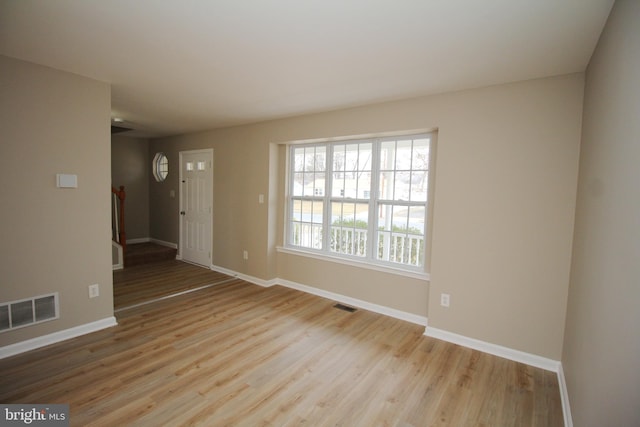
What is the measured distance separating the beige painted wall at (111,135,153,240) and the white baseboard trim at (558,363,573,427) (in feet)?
23.9

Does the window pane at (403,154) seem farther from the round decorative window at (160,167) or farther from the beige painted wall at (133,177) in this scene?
the beige painted wall at (133,177)

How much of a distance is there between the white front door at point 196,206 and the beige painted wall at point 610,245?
495cm

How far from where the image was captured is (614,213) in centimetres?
138

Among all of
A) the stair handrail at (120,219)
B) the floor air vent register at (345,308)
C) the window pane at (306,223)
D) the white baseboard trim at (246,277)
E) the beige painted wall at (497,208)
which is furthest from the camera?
the stair handrail at (120,219)

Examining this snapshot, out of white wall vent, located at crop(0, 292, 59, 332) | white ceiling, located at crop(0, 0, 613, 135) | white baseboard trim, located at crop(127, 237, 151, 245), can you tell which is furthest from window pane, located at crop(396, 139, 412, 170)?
white baseboard trim, located at crop(127, 237, 151, 245)

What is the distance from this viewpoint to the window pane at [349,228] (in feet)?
12.5

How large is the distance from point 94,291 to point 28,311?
0.48m

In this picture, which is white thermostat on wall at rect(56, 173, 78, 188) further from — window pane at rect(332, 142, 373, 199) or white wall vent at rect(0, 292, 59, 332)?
window pane at rect(332, 142, 373, 199)

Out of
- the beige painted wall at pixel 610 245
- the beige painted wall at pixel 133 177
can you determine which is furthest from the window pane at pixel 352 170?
the beige painted wall at pixel 133 177

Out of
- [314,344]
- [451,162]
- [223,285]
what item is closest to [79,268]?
[223,285]

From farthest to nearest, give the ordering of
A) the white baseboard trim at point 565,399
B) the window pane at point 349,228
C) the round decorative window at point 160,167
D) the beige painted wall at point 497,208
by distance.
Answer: the round decorative window at point 160,167 → the window pane at point 349,228 → the beige painted wall at point 497,208 → the white baseboard trim at point 565,399

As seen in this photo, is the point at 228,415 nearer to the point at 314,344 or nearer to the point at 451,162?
the point at 314,344

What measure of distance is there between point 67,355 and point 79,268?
2.52 ft

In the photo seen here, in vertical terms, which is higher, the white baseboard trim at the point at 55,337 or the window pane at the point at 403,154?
the window pane at the point at 403,154
